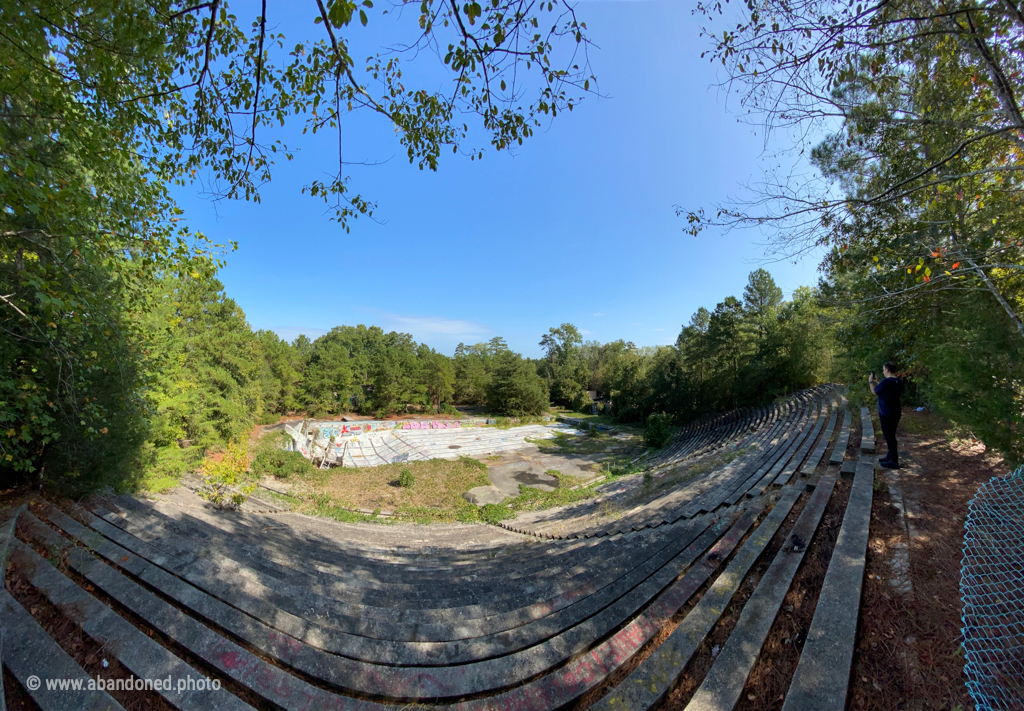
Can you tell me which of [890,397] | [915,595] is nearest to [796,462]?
[890,397]

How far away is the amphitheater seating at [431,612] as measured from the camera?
198 centimetres

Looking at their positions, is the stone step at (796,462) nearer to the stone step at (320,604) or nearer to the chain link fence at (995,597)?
the chain link fence at (995,597)

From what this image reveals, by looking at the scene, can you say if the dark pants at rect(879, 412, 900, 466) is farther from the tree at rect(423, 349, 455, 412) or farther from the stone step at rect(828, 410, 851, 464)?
the tree at rect(423, 349, 455, 412)

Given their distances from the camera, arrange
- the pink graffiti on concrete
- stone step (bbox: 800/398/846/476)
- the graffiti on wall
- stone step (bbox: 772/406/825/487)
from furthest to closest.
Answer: the pink graffiti on concrete → the graffiti on wall → stone step (bbox: 800/398/846/476) → stone step (bbox: 772/406/825/487)

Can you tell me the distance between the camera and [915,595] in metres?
2.53

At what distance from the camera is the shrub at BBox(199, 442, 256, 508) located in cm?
887

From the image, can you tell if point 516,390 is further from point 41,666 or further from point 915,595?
point 41,666

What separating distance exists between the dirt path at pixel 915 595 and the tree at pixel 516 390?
3287 centimetres

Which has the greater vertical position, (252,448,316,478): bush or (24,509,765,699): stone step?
(24,509,765,699): stone step

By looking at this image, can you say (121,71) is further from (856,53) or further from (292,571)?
(856,53)

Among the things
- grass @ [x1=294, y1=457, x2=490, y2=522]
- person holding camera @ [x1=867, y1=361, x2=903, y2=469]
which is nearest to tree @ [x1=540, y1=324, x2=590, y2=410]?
grass @ [x1=294, y1=457, x2=490, y2=522]

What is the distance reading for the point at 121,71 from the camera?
3578mm

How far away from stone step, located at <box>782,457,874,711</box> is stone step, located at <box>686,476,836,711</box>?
225 mm

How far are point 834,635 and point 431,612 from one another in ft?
9.85
